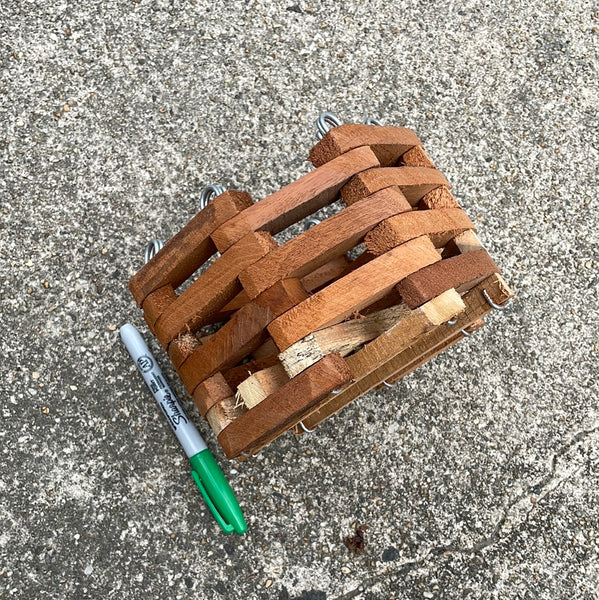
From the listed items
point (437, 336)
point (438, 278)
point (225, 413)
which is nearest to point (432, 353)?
point (437, 336)

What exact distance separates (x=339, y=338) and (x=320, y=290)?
96 mm

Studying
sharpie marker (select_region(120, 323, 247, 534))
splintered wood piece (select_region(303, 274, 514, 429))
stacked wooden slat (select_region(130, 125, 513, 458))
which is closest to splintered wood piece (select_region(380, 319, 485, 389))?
splintered wood piece (select_region(303, 274, 514, 429))

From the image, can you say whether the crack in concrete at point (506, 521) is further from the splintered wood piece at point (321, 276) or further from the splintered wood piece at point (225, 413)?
the splintered wood piece at point (321, 276)

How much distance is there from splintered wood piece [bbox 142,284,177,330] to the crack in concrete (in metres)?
0.79

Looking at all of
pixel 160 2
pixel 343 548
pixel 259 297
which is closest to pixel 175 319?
pixel 259 297

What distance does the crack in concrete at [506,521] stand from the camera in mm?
1504

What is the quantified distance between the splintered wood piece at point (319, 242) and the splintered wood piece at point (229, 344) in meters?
0.04

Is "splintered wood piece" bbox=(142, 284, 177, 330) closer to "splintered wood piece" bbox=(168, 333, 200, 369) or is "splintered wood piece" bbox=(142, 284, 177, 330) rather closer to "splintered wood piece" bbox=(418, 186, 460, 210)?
"splintered wood piece" bbox=(168, 333, 200, 369)

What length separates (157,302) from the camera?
4.18 feet

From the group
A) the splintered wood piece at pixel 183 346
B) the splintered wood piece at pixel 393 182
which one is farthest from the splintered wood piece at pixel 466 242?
the splintered wood piece at pixel 183 346

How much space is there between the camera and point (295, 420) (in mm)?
1180

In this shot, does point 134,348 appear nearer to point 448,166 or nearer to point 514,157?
point 448,166

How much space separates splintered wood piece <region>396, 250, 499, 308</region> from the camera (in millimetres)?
1090

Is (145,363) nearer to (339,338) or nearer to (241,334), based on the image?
(241,334)
